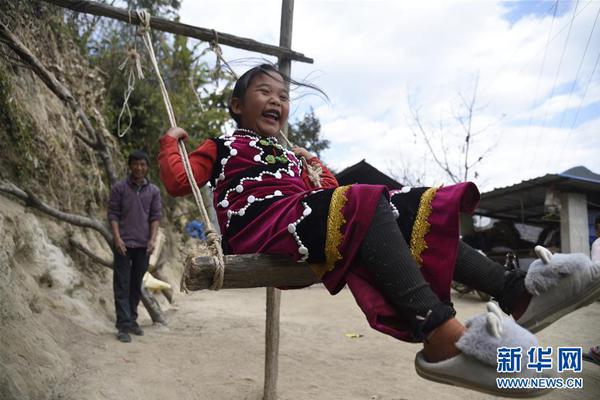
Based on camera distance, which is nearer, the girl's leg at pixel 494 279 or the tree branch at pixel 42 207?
the girl's leg at pixel 494 279

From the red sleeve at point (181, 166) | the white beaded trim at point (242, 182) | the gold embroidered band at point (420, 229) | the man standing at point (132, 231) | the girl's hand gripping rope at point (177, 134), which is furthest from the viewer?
the man standing at point (132, 231)

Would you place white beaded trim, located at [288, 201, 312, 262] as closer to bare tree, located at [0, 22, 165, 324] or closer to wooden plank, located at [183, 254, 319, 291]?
wooden plank, located at [183, 254, 319, 291]

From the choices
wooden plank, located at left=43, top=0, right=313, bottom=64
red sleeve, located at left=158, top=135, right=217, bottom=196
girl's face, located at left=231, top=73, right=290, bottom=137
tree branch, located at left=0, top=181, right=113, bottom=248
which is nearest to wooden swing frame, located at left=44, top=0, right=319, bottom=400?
wooden plank, located at left=43, top=0, right=313, bottom=64

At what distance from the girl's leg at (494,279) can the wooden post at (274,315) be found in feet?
5.45

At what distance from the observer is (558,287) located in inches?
55.7

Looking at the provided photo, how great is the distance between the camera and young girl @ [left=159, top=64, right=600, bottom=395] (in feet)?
4.28

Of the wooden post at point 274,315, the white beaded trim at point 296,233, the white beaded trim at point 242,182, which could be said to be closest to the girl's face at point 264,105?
the white beaded trim at point 242,182

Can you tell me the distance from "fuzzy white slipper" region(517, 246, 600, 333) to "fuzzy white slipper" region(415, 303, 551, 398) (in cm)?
27

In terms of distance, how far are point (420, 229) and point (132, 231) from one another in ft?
10.6

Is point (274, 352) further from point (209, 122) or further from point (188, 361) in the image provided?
point (209, 122)

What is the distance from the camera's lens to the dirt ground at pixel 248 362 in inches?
121

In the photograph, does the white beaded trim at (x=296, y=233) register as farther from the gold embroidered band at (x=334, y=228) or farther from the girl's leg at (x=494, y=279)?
the girl's leg at (x=494, y=279)

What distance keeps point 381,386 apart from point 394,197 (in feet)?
7.69

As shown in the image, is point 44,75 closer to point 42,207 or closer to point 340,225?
point 42,207
